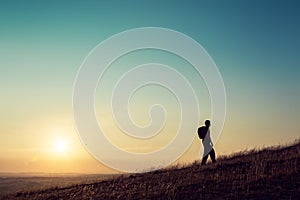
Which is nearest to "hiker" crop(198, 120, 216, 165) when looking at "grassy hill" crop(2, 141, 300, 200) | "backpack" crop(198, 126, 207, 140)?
"backpack" crop(198, 126, 207, 140)

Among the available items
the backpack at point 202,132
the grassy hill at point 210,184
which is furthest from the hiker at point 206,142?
the grassy hill at point 210,184

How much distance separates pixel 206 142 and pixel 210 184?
6548 mm

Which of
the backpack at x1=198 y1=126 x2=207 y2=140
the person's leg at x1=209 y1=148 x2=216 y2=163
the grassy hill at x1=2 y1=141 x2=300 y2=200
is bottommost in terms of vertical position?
the grassy hill at x1=2 y1=141 x2=300 y2=200

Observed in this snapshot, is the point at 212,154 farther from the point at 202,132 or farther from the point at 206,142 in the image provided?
the point at 202,132

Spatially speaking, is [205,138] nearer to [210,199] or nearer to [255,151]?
[255,151]

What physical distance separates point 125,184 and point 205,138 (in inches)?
216

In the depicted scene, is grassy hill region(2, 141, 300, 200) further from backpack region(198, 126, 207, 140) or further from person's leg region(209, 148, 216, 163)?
backpack region(198, 126, 207, 140)

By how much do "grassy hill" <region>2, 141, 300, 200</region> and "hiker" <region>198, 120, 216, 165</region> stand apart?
1.44m

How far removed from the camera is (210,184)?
18.9m

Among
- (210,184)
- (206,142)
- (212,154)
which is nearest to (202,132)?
(206,142)

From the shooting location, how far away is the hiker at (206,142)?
25109mm

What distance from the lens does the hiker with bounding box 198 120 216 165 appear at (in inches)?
989

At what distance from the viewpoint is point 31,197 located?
75.7ft

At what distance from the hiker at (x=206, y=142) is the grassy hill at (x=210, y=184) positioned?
56.6 inches
